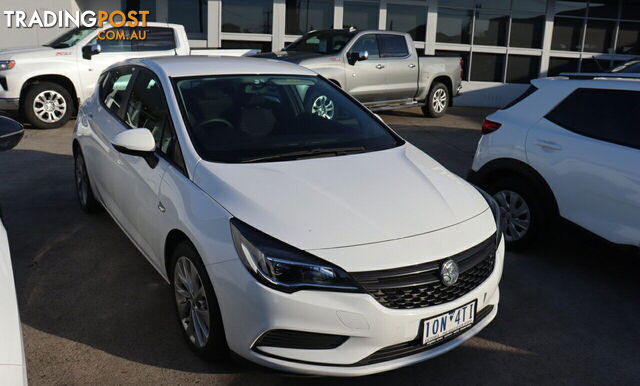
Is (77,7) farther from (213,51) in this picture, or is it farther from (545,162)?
(545,162)

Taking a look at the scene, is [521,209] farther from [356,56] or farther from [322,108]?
[356,56]

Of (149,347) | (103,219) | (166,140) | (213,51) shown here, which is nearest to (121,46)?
(213,51)

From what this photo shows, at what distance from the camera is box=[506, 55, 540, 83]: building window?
1563cm

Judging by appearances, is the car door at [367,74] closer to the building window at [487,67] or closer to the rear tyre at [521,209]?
the building window at [487,67]

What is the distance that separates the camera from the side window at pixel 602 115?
4125 millimetres

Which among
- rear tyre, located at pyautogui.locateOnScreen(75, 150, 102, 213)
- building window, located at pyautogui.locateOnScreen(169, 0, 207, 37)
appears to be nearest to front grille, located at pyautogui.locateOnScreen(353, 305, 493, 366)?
rear tyre, located at pyautogui.locateOnScreen(75, 150, 102, 213)

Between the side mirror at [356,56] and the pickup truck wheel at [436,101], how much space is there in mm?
2189

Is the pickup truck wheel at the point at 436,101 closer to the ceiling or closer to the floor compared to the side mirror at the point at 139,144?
closer to the floor

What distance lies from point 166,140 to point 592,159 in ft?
9.58

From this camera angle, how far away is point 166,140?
3.47 m

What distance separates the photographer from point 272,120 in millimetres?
3705

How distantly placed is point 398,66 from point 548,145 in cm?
729

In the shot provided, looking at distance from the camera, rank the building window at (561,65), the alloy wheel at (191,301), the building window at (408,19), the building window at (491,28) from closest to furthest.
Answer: the alloy wheel at (191,301), the building window at (408,19), the building window at (491,28), the building window at (561,65)

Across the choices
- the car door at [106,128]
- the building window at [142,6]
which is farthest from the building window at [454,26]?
the car door at [106,128]
